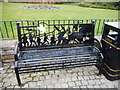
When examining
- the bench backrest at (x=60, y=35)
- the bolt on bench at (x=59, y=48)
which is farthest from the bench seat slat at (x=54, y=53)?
the bench backrest at (x=60, y=35)

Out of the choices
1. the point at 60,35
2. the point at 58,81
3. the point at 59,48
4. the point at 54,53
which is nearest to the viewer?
the point at 58,81

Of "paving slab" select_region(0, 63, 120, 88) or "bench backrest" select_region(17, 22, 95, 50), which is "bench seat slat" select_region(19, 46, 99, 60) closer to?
"bench backrest" select_region(17, 22, 95, 50)

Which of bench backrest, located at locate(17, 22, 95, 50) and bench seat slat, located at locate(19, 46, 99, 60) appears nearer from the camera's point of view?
bench seat slat, located at locate(19, 46, 99, 60)

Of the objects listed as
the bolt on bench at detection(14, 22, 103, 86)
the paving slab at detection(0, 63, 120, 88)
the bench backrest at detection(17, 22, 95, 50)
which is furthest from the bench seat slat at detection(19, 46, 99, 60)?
the paving slab at detection(0, 63, 120, 88)

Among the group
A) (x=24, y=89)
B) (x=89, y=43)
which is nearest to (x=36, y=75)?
(x=24, y=89)

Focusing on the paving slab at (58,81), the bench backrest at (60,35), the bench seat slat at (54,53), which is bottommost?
the paving slab at (58,81)

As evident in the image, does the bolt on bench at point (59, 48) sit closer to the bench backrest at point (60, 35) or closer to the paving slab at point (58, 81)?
the bench backrest at point (60, 35)

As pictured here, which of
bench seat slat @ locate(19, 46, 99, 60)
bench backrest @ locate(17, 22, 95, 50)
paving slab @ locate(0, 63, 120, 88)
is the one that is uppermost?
bench backrest @ locate(17, 22, 95, 50)

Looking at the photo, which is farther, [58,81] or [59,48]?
[59,48]

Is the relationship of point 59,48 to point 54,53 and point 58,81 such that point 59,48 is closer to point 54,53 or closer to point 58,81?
point 54,53

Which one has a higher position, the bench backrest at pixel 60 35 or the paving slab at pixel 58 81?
the bench backrest at pixel 60 35

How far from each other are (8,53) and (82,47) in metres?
1.96

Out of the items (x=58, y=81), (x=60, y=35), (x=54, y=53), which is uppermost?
(x=60, y=35)

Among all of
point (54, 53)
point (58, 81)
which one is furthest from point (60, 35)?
point (58, 81)
